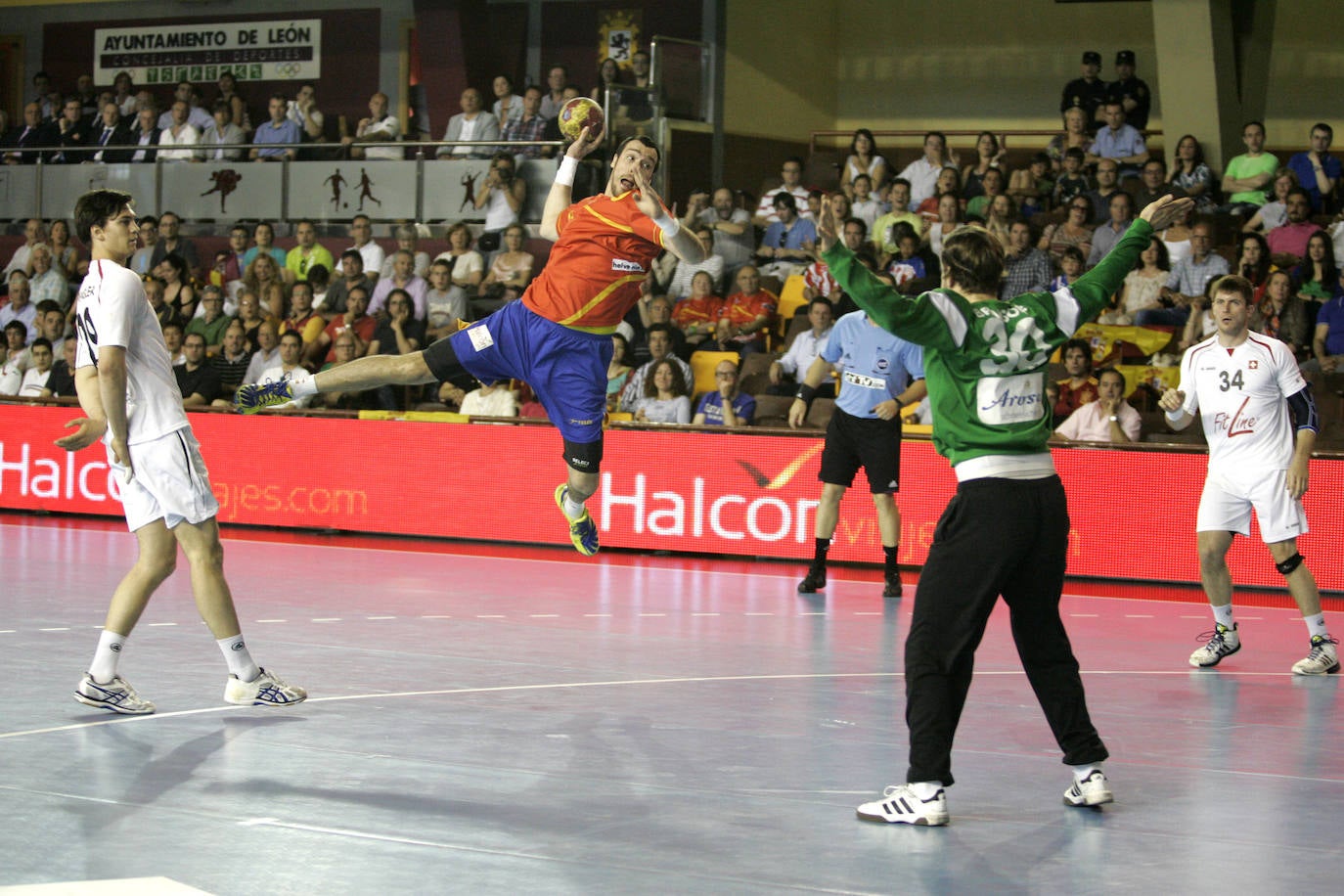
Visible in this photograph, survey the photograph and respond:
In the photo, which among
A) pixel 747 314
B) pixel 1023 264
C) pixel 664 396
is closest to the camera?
pixel 664 396

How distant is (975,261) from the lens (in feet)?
→ 18.1

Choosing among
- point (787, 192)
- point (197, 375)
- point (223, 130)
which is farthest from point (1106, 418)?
point (223, 130)

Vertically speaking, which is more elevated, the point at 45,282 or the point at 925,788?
the point at 45,282

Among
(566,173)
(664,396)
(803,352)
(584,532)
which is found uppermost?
(566,173)

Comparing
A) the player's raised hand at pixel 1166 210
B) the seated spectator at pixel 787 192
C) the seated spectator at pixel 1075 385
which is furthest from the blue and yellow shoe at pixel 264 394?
the seated spectator at pixel 787 192

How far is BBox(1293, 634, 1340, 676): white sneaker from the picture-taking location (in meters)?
8.67

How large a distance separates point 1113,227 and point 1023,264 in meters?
1.07

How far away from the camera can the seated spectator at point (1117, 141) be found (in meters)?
18.1

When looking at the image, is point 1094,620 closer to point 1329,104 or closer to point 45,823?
point 45,823

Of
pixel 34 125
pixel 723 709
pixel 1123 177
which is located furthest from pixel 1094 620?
pixel 34 125

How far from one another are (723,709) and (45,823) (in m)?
3.10

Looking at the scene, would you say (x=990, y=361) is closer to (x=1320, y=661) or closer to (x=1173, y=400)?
(x=1173, y=400)

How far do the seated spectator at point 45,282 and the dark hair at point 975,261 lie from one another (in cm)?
1659

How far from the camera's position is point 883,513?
11609mm
